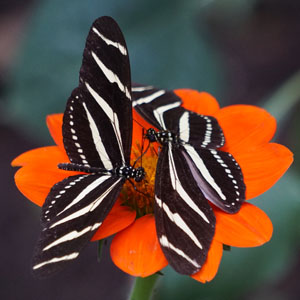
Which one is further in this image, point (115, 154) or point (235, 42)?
point (235, 42)

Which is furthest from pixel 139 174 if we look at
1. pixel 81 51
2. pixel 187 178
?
pixel 81 51

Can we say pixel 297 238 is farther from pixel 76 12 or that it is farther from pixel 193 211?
pixel 76 12

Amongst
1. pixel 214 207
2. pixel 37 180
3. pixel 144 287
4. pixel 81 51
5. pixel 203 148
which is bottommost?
pixel 144 287

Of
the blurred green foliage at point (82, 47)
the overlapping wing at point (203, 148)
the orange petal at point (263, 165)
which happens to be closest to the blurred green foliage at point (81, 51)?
the blurred green foliage at point (82, 47)

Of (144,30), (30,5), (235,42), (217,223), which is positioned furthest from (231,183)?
(30,5)

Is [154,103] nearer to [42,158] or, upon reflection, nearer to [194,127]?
[194,127]

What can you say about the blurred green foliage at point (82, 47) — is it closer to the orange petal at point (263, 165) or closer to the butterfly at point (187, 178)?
the butterfly at point (187, 178)
